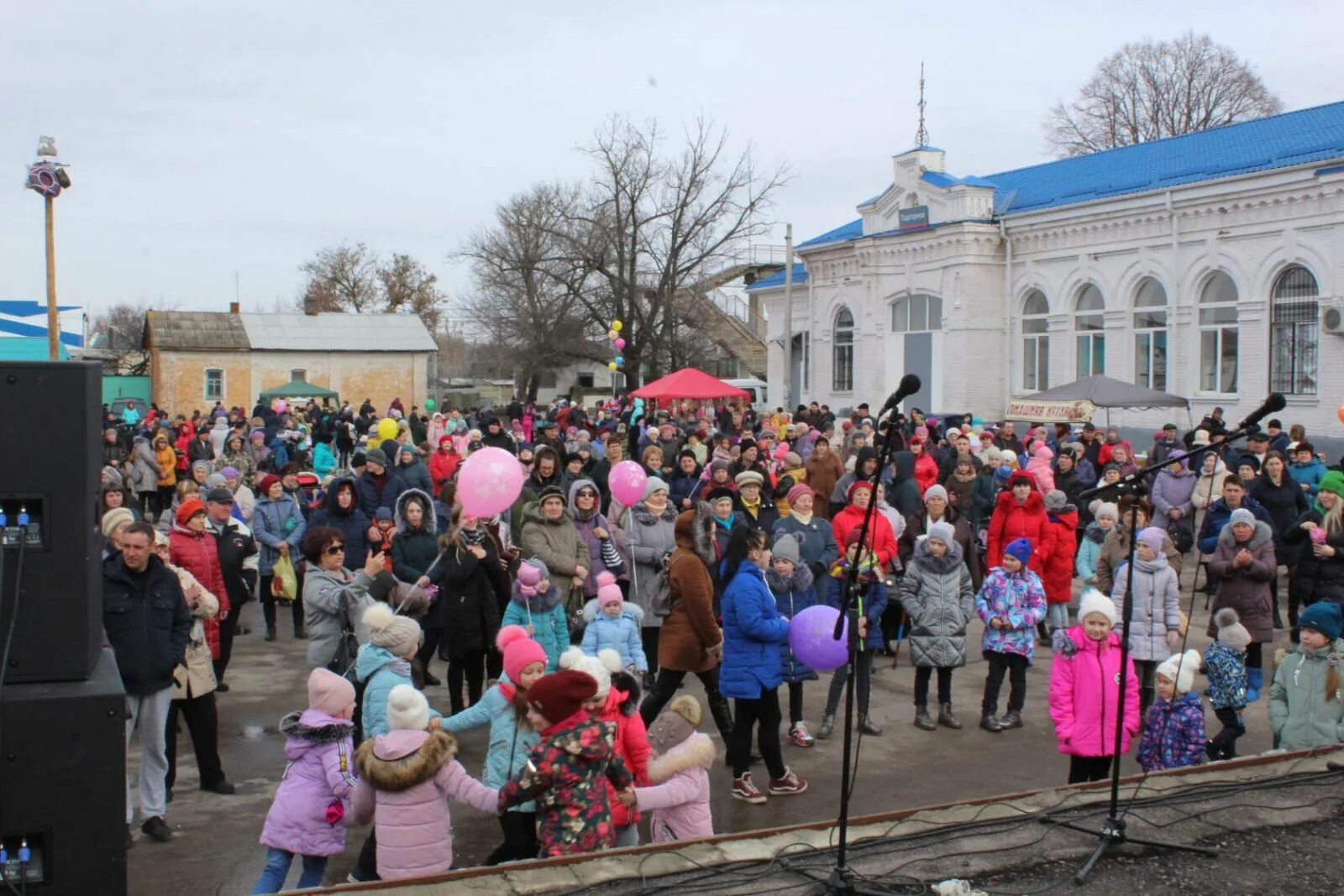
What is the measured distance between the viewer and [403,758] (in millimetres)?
5199

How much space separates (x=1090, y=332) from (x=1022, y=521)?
59.2 ft

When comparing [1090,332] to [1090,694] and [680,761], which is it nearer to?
[1090,694]

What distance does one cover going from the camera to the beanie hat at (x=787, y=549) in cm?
819

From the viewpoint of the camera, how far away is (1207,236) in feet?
76.9

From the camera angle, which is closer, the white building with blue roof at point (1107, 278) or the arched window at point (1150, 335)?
the white building with blue roof at point (1107, 278)

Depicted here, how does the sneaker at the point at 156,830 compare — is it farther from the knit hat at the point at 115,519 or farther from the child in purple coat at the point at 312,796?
the knit hat at the point at 115,519

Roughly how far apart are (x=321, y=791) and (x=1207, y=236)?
879 inches

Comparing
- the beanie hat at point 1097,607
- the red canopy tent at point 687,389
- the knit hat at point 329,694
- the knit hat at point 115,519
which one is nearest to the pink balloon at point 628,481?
the knit hat at point 115,519

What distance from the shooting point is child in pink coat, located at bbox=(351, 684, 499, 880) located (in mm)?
5184

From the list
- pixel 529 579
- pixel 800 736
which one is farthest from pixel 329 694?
pixel 800 736

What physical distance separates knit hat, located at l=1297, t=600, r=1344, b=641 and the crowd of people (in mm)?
17

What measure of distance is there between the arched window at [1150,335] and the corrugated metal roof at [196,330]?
39.3 metres

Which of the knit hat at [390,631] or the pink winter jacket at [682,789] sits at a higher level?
the knit hat at [390,631]

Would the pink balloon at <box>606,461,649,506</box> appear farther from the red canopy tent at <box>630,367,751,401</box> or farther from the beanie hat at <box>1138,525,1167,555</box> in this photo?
the red canopy tent at <box>630,367,751,401</box>
